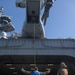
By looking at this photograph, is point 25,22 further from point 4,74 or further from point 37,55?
point 4,74

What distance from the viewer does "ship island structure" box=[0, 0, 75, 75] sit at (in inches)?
510

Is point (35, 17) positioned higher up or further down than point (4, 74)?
higher up

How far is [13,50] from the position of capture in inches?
512

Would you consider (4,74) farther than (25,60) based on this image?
Yes

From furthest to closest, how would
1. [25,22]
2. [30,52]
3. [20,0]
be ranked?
[20,0] → [25,22] → [30,52]

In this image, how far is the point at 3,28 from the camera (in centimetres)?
2494

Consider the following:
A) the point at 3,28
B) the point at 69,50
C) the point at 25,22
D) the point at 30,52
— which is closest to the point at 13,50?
the point at 30,52

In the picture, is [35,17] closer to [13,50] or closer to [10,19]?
[13,50]

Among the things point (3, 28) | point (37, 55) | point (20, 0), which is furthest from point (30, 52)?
point (3, 28)

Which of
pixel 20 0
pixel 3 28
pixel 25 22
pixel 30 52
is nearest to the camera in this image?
pixel 30 52

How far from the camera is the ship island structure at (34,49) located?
13.0 metres

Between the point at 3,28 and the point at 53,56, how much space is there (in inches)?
490

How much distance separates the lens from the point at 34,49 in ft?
42.7

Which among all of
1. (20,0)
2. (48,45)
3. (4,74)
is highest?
(20,0)
